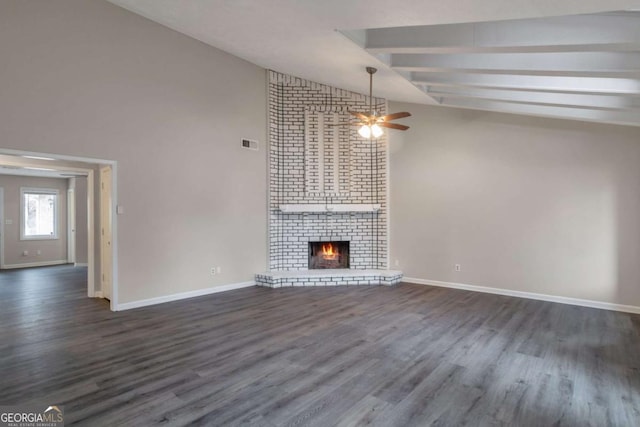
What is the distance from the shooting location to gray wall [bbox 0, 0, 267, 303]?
3.97 meters

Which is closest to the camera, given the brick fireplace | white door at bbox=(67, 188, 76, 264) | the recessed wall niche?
the brick fireplace

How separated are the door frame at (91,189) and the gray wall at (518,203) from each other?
4725 millimetres

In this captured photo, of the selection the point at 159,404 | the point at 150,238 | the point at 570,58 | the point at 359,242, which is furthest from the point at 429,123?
the point at 159,404

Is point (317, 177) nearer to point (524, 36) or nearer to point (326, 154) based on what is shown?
point (326, 154)

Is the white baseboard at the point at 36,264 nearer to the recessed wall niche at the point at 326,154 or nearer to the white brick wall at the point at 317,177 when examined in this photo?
the white brick wall at the point at 317,177

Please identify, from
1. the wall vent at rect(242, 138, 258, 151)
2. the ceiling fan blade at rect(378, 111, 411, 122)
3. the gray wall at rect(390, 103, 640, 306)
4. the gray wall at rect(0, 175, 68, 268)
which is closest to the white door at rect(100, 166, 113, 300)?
the wall vent at rect(242, 138, 258, 151)

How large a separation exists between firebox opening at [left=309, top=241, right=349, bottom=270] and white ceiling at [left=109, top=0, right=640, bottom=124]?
3.04m

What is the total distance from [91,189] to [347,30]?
4685 millimetres

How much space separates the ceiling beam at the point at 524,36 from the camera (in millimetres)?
2852

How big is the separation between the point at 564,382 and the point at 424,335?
1292 mm

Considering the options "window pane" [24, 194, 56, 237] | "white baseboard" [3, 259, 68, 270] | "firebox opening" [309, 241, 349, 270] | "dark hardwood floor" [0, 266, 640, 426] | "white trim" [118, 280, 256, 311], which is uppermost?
"window pane" [24, 194, 56, 237]

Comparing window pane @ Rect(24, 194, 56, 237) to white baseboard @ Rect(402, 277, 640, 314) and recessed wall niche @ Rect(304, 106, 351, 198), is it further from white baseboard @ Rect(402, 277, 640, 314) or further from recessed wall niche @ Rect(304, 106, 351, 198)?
white baseboard @ Rect(402, 277, 640, 314)

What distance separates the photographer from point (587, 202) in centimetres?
504

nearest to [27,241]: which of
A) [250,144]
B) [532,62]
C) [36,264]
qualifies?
[36,264]
